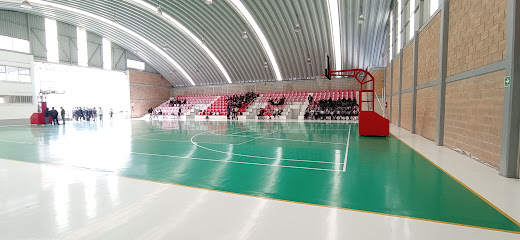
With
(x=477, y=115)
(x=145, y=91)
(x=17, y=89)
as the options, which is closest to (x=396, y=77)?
(x=477, y=115)

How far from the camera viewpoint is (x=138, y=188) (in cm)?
443

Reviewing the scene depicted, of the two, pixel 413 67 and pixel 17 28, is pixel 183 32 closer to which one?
pixel 17 28

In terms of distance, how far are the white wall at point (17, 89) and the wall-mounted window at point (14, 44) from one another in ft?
2.63

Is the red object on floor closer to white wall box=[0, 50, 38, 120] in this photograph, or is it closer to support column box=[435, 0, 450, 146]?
support column box=[435, 0, 450, 146]

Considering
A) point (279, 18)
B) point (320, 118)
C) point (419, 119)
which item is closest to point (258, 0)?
point (279, 18)

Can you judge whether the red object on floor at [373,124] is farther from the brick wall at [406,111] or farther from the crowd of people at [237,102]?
the crowd of people at [237,102]

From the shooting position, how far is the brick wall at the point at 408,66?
1252 cm

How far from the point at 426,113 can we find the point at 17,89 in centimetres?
2949

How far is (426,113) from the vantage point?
1004cm

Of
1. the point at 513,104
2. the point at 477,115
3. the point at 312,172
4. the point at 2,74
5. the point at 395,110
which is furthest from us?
the point at 2,74

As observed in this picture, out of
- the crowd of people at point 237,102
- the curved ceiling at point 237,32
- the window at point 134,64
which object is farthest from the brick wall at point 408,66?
the window at point 134,64

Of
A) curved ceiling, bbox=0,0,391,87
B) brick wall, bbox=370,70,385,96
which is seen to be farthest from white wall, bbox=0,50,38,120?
brick wall, bbox=370,70,385,96

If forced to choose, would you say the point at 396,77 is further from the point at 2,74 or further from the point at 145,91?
the point at 145,91

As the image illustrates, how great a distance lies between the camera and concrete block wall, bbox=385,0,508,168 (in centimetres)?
554
